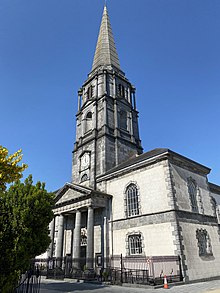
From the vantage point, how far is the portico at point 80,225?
763 inches

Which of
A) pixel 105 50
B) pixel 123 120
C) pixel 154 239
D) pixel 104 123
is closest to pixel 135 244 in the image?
pixel 154 239

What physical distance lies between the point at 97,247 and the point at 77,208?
4063 millimetres

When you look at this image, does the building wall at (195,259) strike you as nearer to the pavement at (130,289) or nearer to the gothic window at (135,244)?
the pavement at (130,289)

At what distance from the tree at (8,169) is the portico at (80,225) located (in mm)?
10427

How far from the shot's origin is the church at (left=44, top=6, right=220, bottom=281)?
1614 cm

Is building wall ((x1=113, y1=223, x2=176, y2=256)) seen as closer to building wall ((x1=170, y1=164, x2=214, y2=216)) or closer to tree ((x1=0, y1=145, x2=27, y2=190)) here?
building wall ((x1=170, y1=164, x2=214, y2=216))

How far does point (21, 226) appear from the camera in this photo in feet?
27.6

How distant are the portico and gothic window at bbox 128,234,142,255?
264cm

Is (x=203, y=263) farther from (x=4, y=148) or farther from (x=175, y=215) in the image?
(x=4, y=148)

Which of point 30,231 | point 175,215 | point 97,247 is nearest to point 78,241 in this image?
point 97,247

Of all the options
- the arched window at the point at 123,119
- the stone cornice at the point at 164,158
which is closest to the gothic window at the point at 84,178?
the stone cornice at the point at 164,158

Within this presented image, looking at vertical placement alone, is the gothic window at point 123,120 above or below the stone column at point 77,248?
above

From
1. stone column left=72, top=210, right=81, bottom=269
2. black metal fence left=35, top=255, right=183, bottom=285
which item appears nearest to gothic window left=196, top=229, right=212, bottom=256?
black metal fence left=35, top=255, right=183, bottom=285

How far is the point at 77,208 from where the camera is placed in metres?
21.3
